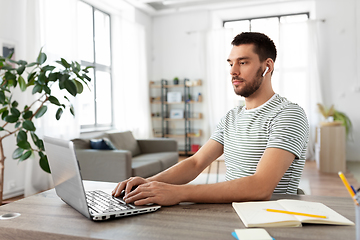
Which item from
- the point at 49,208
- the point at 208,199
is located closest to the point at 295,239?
the point at 208,199

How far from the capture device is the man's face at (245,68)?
1.35 m

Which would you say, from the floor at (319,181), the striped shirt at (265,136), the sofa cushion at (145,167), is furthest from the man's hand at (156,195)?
the floor at (319,181)

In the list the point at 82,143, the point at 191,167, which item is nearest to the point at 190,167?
the point at 191,167

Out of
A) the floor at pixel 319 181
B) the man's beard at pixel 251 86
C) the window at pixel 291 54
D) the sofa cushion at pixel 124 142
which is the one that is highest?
the window at pixel 291 54

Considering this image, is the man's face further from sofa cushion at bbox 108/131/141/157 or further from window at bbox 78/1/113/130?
window at bbox 78/1/113/130

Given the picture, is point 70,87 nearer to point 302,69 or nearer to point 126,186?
point 126,186

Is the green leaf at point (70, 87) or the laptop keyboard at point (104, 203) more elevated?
the green leaf at point (70, 87)

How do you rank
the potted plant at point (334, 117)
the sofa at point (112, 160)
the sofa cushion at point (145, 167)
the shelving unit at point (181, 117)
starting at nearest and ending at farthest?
the sofa at point (112, 160)
the sofa cushion at point (145, 167)
the potted plant at point (334, 117)
the shelving unit at point (181, 117)

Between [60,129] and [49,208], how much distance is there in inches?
131

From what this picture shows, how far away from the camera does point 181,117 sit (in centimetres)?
676

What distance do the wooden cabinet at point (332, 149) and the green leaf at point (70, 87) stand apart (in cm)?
379

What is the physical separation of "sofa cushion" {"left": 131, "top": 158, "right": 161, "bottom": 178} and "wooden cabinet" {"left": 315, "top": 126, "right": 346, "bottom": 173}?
8.51ft

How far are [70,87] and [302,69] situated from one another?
4.75 m

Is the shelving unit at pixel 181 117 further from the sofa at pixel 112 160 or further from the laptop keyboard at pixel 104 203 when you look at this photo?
the laptop keyboard at pixel 104 203
